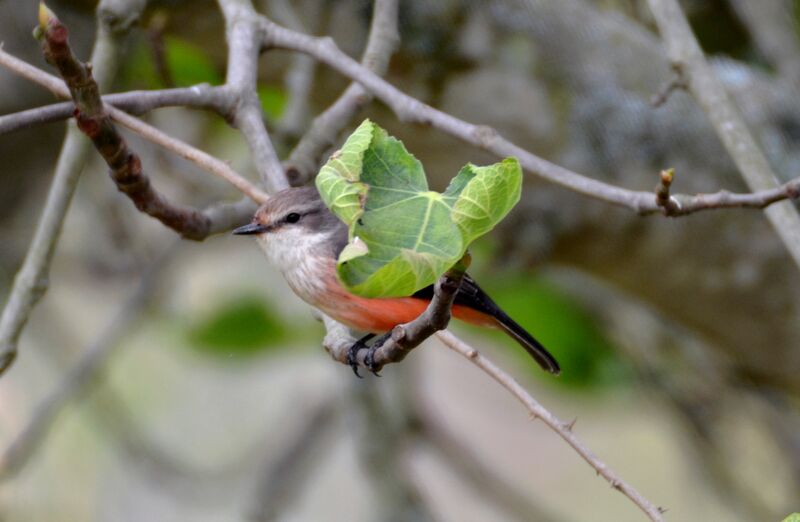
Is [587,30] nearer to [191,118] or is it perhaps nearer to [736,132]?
[736,132]

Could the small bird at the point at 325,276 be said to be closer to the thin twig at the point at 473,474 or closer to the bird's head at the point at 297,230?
the bird's head at the point at 297,230

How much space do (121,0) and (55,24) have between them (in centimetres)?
114

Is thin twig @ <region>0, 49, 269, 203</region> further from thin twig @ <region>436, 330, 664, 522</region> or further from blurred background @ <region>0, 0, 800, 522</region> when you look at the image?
blurred background @ <region>0, 0, 800, 522</region>

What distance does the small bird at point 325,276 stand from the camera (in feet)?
8.09

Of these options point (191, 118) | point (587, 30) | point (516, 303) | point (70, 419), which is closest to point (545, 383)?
point (516, 303)

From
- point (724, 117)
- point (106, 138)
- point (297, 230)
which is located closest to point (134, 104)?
point (106, 138)

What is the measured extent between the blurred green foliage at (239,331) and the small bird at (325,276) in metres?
2.03

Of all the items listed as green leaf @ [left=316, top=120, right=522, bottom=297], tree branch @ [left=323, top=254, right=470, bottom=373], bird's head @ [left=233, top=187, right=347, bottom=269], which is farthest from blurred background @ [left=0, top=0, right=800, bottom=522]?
green leaf @ [left=316, top=120, right=522, bottom=297]

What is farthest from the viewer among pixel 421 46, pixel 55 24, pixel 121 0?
pixel 421 46

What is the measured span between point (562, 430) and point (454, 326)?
3.12 metres

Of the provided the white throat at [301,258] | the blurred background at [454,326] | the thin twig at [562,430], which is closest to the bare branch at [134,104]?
the white throat at [301,258]

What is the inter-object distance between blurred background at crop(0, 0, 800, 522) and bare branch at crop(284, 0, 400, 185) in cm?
55

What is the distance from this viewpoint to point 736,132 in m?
2.72

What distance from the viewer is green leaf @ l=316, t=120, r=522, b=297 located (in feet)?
4.60
